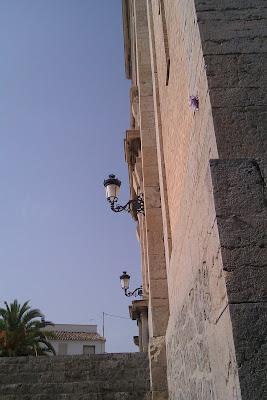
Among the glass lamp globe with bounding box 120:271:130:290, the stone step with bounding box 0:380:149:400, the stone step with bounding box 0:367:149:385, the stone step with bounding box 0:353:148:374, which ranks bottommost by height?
the stone step with bounding box 0:380:149:400

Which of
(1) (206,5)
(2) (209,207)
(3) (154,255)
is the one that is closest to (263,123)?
(2) (209,207)

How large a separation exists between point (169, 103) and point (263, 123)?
299 centimetres

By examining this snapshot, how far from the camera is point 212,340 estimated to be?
257cm

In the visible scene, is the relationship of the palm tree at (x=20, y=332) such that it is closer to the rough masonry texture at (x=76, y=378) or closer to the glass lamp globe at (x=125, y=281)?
the glass lamp globe at (x=125, y=281)

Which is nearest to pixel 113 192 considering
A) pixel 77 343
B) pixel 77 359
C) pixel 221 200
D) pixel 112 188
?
pixel 112 188

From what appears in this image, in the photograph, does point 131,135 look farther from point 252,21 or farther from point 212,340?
point 212,340

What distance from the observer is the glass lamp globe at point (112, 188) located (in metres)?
9.91

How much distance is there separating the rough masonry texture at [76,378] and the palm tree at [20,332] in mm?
17135

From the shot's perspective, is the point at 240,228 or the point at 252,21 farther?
the point at 252,21

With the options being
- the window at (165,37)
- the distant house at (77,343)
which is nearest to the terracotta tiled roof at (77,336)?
the distant house at (77,343)

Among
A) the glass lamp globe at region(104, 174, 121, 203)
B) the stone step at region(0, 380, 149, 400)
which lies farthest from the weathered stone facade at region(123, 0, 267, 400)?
the glass lamp globe at region(104, 174, 121, 203)

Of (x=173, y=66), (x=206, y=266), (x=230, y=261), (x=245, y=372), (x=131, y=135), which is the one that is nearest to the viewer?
(x=245, y=372)

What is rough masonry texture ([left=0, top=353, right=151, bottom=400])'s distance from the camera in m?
7.39

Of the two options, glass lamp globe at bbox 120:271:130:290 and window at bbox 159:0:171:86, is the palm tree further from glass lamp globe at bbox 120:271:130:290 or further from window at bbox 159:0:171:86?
window at bbox 159:0:171:86
